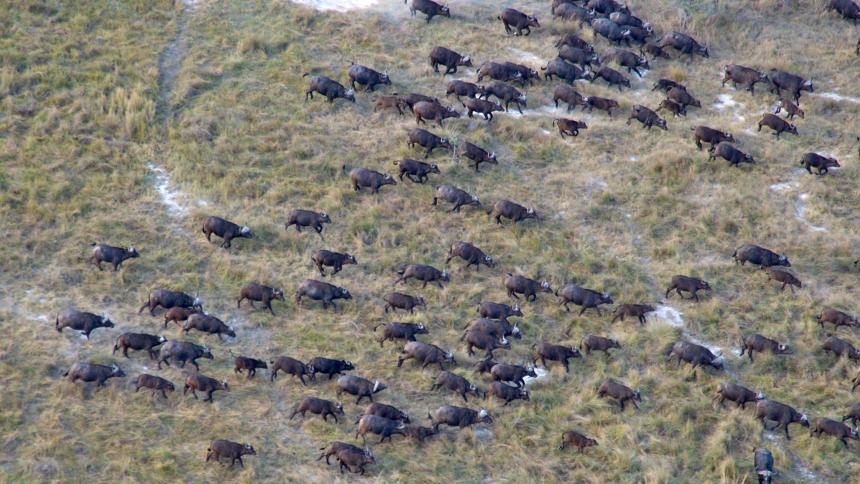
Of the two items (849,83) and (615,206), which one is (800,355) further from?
(849,83)

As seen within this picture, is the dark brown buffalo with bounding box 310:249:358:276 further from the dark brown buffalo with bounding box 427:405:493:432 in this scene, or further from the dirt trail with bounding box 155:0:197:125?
the dirt trail with bounding box 155:0:197:125

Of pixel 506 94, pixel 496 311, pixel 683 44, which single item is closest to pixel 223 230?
pixel 496 311

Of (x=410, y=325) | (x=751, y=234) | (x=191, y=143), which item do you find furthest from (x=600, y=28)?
(x=410, y=325)

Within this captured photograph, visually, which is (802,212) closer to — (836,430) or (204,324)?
(836,430)

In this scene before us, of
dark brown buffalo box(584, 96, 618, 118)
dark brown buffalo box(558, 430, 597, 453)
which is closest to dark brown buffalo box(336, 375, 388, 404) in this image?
dark brown buffalo box(558, 430, 597, 453)

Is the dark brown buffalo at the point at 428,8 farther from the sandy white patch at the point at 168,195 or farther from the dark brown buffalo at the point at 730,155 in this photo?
the sandy white patch at the point at 168,195

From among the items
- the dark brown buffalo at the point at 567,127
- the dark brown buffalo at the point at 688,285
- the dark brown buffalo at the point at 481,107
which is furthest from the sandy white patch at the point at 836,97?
the dark brown buffalo at the point at 688,285
